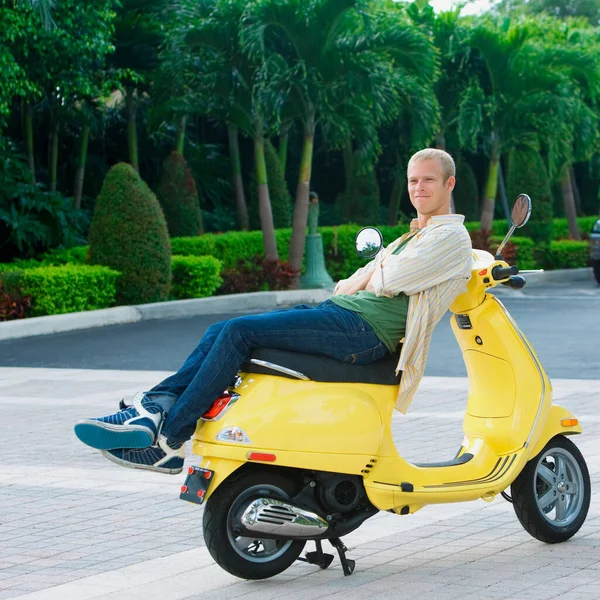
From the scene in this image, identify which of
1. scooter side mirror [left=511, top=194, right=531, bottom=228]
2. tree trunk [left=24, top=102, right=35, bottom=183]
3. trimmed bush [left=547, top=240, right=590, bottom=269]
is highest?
tree trunk [left=24, top=102, right=35, bottom=183]

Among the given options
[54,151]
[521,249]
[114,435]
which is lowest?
[521,249]

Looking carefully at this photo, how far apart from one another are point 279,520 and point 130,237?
12.7 m

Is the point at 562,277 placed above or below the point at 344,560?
below

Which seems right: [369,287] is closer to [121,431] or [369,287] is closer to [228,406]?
[228,406]

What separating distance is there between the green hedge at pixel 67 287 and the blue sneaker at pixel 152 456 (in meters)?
11.4

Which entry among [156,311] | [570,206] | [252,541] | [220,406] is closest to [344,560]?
[252,541]

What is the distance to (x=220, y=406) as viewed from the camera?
16.3ft

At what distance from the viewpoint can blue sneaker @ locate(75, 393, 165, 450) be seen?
489cm

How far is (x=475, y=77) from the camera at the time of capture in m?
24.5

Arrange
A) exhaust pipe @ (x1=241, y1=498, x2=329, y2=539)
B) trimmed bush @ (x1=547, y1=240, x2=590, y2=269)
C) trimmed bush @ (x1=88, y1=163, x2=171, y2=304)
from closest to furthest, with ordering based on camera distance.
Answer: exhaust pipe @ (x1=241, y1=498, x2=329, y2=539), trimmed bush @ (x1=88, y1=163, x2=171, y2=304), trimmed bush @ (x1=547, y1=240, x2=590, y2=269)

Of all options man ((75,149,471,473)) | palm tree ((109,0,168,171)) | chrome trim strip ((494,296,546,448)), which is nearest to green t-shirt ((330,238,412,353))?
man ((75,149,471,473))

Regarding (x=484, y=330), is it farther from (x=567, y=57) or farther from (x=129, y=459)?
(x=567, y=57)

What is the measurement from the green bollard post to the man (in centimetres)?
1573

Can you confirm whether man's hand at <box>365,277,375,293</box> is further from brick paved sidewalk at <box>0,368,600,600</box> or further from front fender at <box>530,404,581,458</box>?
brick paved sidewalk at <box>0,368,600,600</box>
